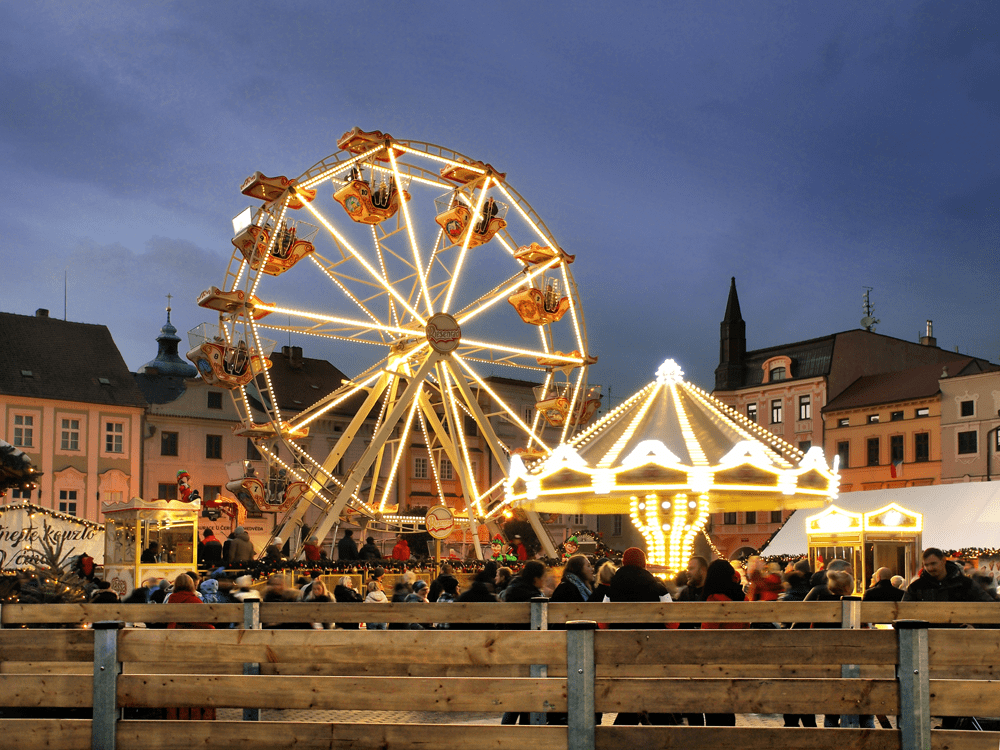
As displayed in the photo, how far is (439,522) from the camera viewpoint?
2538 cm

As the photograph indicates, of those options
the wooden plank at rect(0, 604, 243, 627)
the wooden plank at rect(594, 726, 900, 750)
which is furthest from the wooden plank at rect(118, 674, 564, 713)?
the wooden plank at rect(0, 604, 243, 627)

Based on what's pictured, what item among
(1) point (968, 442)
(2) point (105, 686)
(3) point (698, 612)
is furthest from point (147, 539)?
(1) point (968, 442)

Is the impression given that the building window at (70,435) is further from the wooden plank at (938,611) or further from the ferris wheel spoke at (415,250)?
the wooden plank at (938,611)

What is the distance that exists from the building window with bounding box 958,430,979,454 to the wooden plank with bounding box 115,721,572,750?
1730 inches

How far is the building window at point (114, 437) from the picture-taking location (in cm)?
4353

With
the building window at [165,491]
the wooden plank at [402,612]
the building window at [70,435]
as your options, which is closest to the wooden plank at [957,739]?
the wooden plank at [402,612]

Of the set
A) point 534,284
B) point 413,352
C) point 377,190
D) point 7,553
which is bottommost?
point 7,553

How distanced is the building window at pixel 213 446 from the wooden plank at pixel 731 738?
4417 centimetres

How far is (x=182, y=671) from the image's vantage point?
5.40 meters

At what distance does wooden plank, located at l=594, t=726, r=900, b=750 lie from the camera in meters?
4.69

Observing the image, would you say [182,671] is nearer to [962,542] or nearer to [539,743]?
[539,743]

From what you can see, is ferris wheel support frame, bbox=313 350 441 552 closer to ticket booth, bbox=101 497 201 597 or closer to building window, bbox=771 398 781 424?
ticket booth, bbox=101 497 201 597

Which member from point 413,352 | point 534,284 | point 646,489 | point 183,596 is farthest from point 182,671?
point 534,284

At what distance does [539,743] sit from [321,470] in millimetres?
21891
